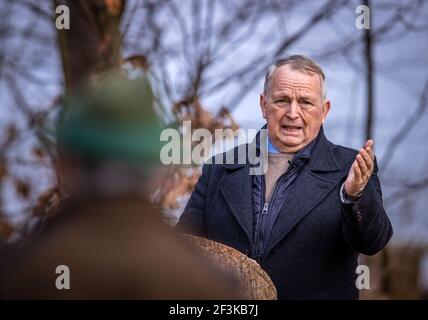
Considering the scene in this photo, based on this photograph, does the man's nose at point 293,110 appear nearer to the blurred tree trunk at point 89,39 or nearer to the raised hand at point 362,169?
the raised hand at point 362,169

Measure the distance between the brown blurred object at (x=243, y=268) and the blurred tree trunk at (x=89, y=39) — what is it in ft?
5.98

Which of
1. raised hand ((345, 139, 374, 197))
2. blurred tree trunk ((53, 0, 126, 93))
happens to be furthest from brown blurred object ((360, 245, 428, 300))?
raised hand ((345, 139, 374, 197))

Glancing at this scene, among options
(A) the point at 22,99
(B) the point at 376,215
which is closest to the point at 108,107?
(B) the point at 376,215

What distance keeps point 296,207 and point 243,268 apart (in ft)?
1.55

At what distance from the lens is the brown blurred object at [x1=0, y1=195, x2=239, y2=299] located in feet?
3.30

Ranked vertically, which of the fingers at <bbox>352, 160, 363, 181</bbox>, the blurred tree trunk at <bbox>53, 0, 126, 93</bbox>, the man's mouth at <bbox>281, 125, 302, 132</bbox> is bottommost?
the fingers at <bbox>352, 160, 363, 181</bbox>

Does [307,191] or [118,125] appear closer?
[118,125]

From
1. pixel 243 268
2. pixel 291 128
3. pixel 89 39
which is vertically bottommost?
pixel 243 268

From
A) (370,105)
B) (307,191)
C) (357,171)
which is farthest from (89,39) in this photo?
(357,171)

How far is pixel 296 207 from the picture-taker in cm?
233

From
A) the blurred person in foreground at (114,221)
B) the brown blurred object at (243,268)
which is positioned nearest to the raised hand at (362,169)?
the brown blurred object at (243,268)

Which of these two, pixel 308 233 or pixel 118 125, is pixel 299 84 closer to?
pixel 308 233

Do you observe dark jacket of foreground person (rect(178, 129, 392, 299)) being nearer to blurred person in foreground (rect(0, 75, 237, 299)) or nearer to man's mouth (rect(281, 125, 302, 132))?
man's mouth (rect(281, 125, 302, 132))

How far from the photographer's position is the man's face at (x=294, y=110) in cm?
243
